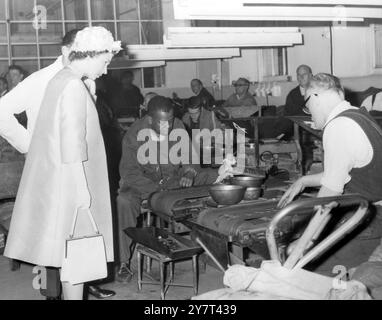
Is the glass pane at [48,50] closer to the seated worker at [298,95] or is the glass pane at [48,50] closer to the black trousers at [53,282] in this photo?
the seated worker at [298,95]

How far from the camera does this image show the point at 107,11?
512 inches

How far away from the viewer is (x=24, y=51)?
1231cm

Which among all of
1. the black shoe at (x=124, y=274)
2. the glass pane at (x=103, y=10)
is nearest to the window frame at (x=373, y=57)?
the black shoe at (x=124, y=274)

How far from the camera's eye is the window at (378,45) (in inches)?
292

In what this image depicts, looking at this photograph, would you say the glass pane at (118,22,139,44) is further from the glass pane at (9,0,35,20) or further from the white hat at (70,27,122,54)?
the white hat at (70,27,122,54)

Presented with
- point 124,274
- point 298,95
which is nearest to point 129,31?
point 298,95

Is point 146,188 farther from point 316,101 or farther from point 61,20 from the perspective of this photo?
point 61,20

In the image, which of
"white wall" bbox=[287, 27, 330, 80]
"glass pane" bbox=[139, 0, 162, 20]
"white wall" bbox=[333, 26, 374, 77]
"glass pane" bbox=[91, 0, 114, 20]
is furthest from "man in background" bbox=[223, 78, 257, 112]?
"glass pane" bbox=[91, 0, 114, 20]

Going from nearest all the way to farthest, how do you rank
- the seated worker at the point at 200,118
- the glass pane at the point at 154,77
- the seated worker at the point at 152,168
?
the seated worker at the point at 152,168 < the seated worker at the point at 200,118 < the glass pane at the point at 154,77

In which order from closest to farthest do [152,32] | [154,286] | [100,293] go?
[100,293] < [154,286] < [152,32]

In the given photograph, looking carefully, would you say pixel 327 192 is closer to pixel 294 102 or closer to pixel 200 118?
pixel 200 118

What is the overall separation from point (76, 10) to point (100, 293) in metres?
10.7

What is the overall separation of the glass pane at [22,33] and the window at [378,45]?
8.35 m

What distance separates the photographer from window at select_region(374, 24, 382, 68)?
24.3 ft
